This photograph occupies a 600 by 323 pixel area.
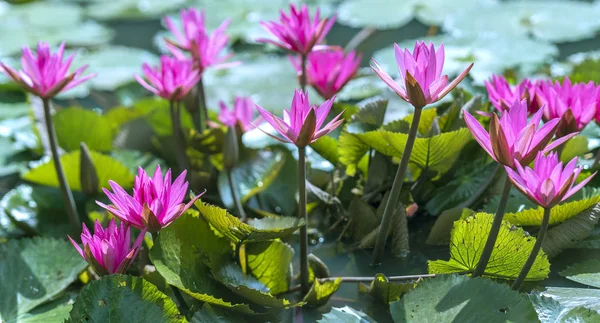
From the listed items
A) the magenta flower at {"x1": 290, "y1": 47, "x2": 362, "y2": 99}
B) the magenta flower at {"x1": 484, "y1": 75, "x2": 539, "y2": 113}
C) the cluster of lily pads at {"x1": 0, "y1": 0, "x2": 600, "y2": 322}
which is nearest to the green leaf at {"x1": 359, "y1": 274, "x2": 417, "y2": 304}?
the cluster of lily pads at {"x1": 0, "y1": 0, "x2": 600, "y2": 322}

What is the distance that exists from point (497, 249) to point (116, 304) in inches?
21.4

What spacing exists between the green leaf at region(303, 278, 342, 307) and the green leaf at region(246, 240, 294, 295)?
0.20 ft

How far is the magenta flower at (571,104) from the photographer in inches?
38.2

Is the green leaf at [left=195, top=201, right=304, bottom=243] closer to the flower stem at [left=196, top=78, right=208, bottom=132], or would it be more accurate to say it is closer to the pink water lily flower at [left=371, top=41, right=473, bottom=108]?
the pink water lily flower at [left=371, top=41, right=473, bottom=108]

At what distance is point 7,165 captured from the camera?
5.35 feet

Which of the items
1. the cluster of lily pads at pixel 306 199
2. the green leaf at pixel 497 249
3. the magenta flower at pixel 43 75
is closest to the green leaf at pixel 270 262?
the cluster of lily pads at pixel 306 199

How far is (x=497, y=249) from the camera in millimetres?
872

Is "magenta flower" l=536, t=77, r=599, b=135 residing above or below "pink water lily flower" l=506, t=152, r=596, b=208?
above

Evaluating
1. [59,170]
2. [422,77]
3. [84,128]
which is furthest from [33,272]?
[422,77]

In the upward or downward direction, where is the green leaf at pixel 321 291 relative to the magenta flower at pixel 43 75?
downward

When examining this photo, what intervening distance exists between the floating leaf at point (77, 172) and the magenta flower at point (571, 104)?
2.81 feet

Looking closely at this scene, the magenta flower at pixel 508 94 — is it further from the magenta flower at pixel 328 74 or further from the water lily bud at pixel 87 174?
the water lily bud at pixel 87 174

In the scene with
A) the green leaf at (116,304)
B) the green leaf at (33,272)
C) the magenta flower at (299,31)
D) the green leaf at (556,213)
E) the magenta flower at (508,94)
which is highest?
the magenta flower at (299,31)

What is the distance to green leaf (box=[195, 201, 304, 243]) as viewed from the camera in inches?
34.5
